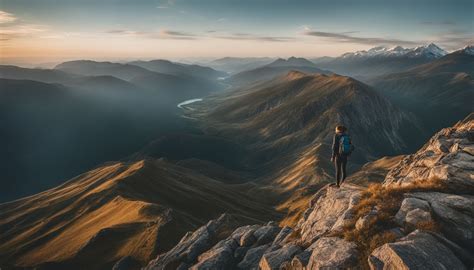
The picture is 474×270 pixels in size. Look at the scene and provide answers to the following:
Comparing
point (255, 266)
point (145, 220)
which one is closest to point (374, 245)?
point (255, 266)

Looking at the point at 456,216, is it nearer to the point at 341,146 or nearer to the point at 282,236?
the point at 341,146

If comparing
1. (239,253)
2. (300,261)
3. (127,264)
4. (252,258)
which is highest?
(300,261)

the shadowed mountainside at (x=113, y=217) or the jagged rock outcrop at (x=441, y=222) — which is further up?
the jagged rock outcrop at (x=441, y=222)

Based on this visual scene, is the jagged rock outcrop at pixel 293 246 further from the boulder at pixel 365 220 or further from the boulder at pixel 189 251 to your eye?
the boulder at pixel 365 220

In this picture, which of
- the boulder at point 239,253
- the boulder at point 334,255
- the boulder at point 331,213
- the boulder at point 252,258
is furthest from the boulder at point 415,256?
the boulder at point 239,253

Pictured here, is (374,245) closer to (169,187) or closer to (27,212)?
(169,187)

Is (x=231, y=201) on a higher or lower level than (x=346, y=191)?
lower

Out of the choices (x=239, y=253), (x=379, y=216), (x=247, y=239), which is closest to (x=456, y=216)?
(x=379, y=216)
